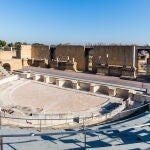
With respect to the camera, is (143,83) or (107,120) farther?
(143,83)

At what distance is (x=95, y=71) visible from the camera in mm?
27781

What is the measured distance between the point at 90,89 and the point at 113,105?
3846 millimetres

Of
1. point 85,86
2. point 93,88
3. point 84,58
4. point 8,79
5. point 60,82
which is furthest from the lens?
point 84,58

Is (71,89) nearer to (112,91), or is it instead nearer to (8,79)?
(112,91)

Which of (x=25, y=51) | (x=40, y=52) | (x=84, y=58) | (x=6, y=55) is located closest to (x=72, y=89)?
(x=84, y=58)

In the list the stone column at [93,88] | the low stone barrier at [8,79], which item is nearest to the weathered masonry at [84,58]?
the stone column at [93,88]

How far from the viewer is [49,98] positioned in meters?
16.5

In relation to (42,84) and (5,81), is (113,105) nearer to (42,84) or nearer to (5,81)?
(42,84)

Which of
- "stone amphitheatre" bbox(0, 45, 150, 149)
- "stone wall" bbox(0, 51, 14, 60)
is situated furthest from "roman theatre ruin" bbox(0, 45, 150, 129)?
"stone wall" bbox(0, 51, 14, 60)

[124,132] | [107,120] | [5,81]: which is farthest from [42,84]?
[124,132]

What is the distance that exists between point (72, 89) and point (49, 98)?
9.40 feet

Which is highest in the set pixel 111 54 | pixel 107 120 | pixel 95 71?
pixel 111 54

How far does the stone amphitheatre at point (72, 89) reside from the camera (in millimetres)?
11854

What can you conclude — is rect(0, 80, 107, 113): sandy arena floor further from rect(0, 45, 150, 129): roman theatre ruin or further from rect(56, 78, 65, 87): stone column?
rect(56, 78, 65, 87): stone column
